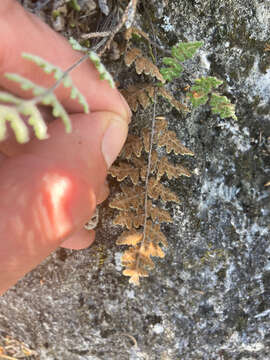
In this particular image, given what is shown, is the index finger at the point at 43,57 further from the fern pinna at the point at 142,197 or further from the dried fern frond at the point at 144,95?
the fern pinna at the point at 142,197

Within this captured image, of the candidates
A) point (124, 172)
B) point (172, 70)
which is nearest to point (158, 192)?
point (124, 172)

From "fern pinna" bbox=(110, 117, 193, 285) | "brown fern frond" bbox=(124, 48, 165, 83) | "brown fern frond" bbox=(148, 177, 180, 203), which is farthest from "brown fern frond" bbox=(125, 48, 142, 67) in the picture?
"brown fern frond" bbox=(148, 177, 180, 203)

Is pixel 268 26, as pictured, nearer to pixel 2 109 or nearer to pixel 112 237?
pixel 112 237

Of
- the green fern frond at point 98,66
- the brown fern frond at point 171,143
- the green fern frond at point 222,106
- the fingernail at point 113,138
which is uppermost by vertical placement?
the green fern frond at point 98,66

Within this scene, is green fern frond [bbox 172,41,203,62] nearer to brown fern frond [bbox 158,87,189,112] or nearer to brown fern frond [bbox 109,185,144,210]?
brown fern frond [bbox 158,87,189,112]

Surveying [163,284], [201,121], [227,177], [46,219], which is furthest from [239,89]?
[46,219]

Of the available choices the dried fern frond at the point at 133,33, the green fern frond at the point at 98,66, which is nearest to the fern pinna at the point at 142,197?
the dried fern frond at the point at 133,33
